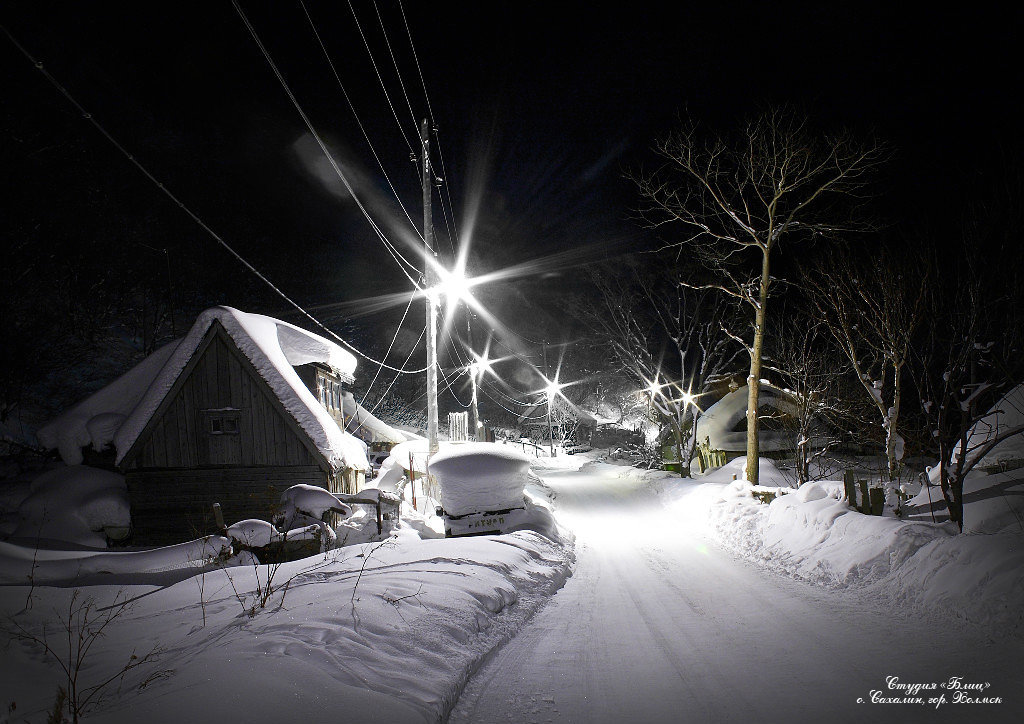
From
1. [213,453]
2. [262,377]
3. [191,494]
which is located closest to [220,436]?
[213,453]

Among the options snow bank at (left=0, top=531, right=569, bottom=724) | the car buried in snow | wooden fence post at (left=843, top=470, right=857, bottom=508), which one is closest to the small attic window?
snow bank at (left=0, top=531, right=569, bottom=724)

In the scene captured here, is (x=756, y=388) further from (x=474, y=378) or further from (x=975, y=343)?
(x=474, y=378)

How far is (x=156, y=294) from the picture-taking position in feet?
125

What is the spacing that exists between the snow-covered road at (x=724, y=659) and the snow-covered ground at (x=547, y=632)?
0.02m

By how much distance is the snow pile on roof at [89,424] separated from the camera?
13.9 meters

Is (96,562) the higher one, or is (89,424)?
(89,424)

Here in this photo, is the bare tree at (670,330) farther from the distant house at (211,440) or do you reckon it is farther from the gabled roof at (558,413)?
the gabled roof at (558,413)

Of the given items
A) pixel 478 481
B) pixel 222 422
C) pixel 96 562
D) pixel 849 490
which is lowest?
pixel 96 562

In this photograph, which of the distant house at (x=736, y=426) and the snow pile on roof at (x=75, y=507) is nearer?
the snow pile on roof at (x=75, y=507)

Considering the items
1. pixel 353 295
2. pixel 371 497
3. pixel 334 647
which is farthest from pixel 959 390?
pixel 353 295

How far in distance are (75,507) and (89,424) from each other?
2.35 m

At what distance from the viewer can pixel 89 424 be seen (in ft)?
45.8

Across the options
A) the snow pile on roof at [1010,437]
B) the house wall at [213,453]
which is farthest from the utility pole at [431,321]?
the snow pile on roof at [1010,437]

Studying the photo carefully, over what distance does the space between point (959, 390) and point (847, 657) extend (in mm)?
8587
